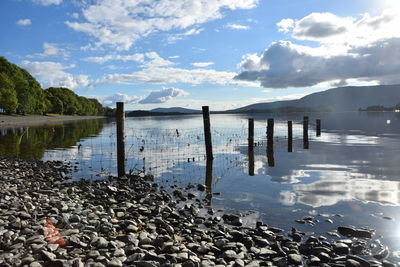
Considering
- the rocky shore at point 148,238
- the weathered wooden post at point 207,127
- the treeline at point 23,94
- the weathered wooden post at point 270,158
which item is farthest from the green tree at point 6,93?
the rocky shore at point 148,238

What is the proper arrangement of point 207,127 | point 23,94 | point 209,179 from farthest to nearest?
point 23,94
point 207,127
point 209,179

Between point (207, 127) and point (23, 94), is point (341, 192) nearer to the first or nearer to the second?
point (207, 127)

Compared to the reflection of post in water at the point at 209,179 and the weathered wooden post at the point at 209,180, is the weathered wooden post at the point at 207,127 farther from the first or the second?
the weathered wooden post at the point at 209,180

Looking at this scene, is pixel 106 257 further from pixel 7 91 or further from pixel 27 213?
pixel 7 91

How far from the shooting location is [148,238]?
7895mm

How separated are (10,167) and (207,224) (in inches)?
574

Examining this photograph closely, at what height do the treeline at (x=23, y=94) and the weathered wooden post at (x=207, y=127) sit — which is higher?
the treeline at (x=23, y=94)

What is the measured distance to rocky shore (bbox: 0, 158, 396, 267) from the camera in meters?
6.75

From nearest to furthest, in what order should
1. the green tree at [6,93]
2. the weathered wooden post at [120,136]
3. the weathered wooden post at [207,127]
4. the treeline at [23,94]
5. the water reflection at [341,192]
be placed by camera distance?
the water reflection at [341,192] < the weathered wooden post at [120,136] < the weathered wooden post at [207,127] < the green tree at [6,93] < the treeline at [23,94]

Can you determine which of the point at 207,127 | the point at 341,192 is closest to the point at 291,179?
the point at 341,192

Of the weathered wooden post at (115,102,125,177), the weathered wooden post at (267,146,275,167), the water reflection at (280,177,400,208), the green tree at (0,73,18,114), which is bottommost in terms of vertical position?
the water reflection at (280,177,400,208)

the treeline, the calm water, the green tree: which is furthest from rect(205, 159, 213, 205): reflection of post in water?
the treeline

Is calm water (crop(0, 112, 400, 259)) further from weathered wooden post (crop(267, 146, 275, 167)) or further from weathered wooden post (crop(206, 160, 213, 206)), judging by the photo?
weathered wooden post (crop(267, 146, 275, 167))

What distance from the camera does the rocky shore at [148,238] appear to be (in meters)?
6.75
